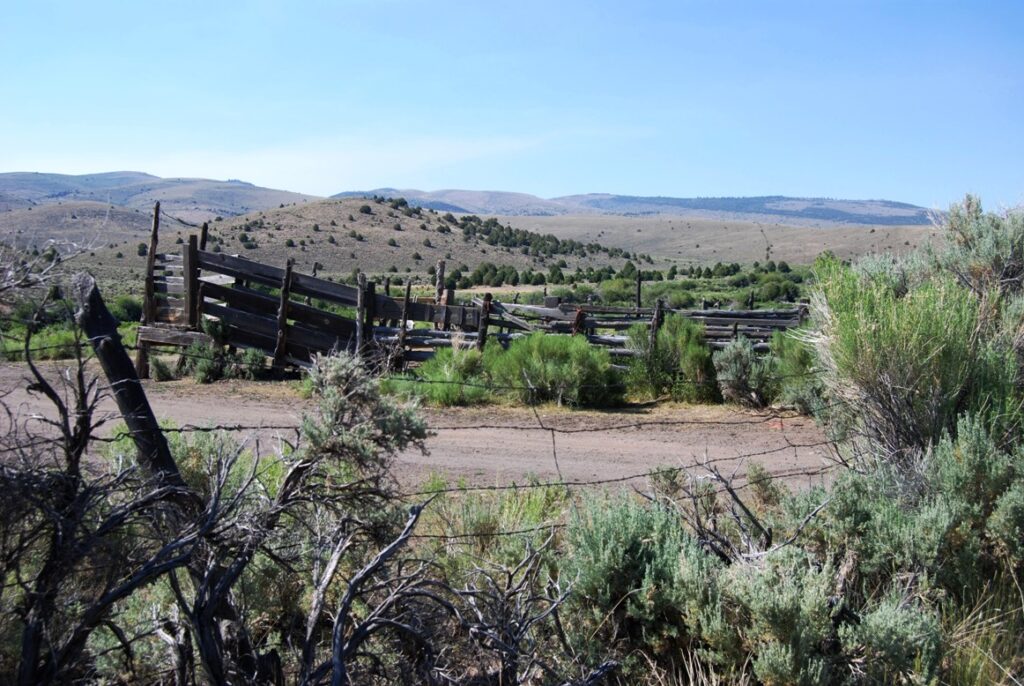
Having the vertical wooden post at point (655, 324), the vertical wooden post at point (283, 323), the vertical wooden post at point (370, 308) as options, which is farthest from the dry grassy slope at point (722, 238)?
the vertical wooden post at point (283, 323)

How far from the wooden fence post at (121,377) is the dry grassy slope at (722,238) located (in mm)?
69554

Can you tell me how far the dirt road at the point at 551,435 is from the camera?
9.30 m

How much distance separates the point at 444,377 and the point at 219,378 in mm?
4261

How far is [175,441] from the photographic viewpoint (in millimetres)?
5977

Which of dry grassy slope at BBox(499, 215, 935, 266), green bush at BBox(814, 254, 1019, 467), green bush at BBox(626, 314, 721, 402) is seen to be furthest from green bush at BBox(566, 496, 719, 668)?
dry grassy slope at BBox(499, 215, 935, 266)

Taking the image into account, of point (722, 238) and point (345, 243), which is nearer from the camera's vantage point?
point (345, 243)

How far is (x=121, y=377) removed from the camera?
3.83 metres

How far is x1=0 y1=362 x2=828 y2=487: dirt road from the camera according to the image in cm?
930

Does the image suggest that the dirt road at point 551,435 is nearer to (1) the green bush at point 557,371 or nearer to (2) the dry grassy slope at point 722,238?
(1) the green bush at point 557,371

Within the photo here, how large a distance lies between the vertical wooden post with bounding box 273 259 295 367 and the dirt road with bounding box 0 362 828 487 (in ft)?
2.60

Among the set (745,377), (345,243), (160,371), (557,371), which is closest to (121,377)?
(557,371)

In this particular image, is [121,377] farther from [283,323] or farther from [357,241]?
[357,241]

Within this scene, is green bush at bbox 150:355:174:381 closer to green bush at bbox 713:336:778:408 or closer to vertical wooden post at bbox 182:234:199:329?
vertical wooden post at bbox 182:234:199:329

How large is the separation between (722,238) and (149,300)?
340 feet
